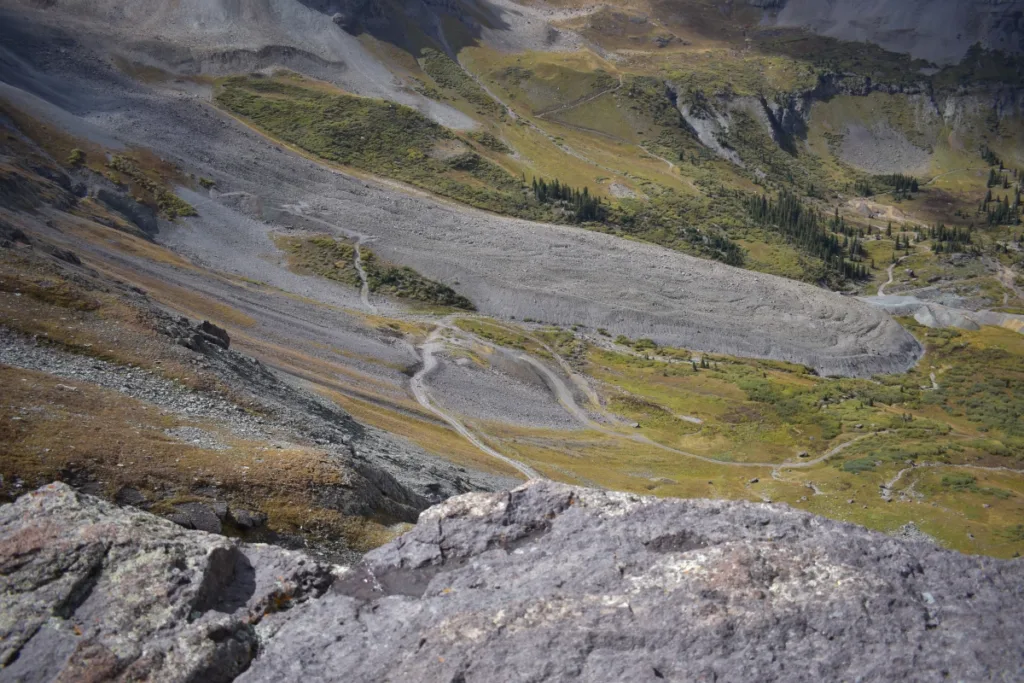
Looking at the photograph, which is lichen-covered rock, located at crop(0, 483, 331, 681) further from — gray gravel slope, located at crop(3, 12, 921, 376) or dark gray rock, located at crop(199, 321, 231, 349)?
gray gravel slope, located at crop(3, 12, 921, 376)

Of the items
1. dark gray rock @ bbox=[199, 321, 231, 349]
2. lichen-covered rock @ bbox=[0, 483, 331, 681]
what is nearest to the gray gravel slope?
dark gray rock @ bbox=[199, 321, 231, 349]

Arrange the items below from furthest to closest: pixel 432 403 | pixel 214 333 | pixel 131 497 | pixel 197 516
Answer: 1. pixel 432 403
2. pixel 214 333
3. pixel 131 497
4. pixel 197 516

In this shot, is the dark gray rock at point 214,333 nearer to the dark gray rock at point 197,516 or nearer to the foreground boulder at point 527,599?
the dark gray rock at point 197,516

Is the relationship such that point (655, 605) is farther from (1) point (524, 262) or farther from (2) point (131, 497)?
(1) point (524, 262)

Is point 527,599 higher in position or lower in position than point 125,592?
higher

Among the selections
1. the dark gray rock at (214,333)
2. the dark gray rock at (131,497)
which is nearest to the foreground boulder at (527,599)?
the dark gray rock at (131,497)

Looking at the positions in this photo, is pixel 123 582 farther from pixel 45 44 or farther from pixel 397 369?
pixel 45 44

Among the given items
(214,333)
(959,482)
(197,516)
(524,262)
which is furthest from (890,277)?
(197,516)
